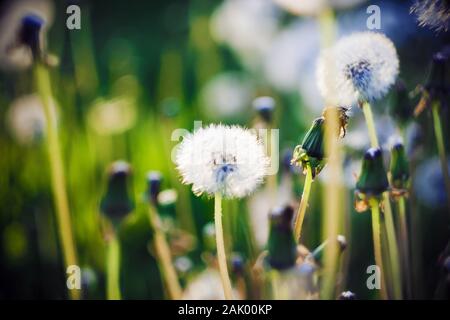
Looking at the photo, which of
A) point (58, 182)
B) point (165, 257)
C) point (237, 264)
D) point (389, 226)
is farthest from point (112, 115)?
point (389, 226)

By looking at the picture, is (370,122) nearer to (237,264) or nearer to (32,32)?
(237,264)

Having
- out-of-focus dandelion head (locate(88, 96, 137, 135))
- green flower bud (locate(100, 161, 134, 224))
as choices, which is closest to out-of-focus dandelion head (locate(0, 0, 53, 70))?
out-of-focus dandelion head (locate(88, 96, 137, 135))

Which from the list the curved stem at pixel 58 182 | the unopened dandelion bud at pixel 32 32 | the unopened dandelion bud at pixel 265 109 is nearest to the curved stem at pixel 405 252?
the unopened dandelion bud at pixel 265 109

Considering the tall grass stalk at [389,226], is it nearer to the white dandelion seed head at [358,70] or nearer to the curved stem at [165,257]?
the white dandelion seed head at [358,70]

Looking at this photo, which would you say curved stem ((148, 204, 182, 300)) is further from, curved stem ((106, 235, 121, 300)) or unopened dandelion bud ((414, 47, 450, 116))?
unopened dandelion bud ((414, 47, 450, 116))

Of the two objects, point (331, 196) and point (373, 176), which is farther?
point (331, 196)
